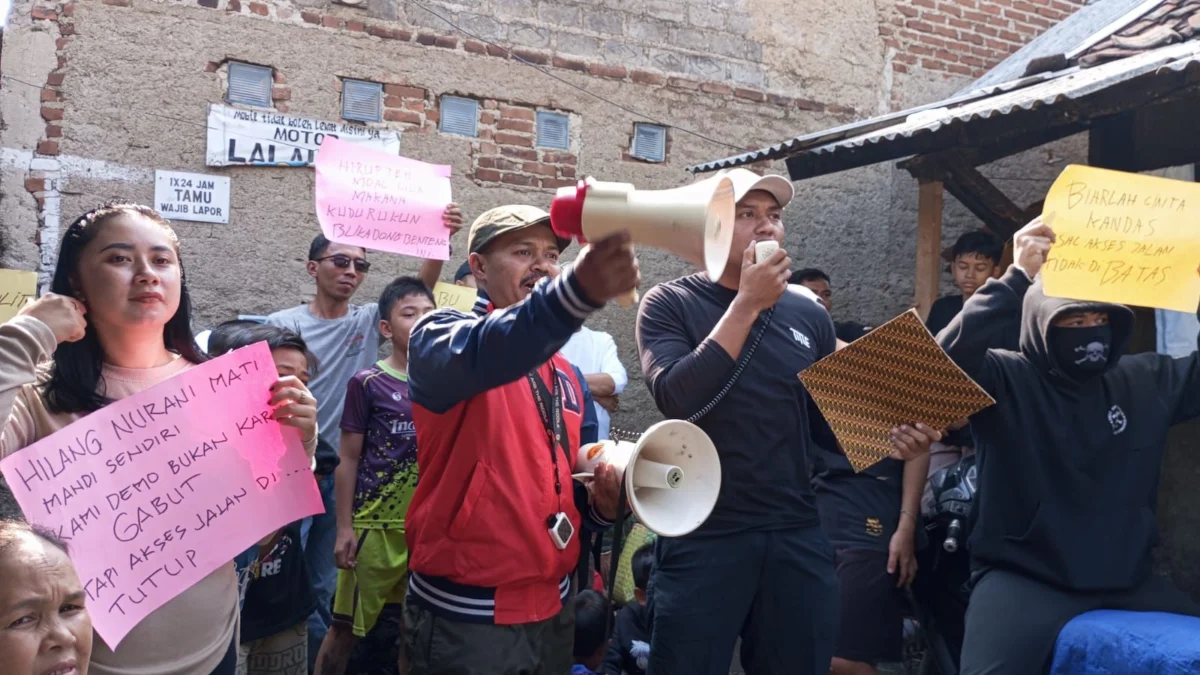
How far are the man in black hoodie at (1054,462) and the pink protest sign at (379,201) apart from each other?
2.33 meters

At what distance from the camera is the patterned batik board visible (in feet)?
9.53

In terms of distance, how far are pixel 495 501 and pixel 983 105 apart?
383cm

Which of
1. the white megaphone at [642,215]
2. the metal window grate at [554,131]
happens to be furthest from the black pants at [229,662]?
the metal window grate at [554,131]

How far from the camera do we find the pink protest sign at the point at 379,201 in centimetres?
433

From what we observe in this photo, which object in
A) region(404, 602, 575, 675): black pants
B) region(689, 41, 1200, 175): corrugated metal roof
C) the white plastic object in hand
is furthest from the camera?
region(689, 41, 1200, 175): corrugated metal roof

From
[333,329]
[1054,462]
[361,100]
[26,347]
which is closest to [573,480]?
[26,347]

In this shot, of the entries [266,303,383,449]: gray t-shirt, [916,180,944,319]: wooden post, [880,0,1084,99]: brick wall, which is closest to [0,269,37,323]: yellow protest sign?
[266,303,383,449]: gray t-shirt

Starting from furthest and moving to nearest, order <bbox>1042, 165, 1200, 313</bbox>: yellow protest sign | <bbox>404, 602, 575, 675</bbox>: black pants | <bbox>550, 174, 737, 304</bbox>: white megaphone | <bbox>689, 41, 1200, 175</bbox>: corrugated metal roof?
<bbox>689, 41, 1200, 175</bbox>: corrugated metal roof, <bbox>1042, 165, 1200, 313</bbox>: yellow protest sign, <bbox>404, 602, 575, 675</bbox>: black pants, <bbox>550, 174, 737, 304</bbox>: white megaphone

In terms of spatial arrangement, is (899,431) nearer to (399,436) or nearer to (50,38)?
(399,436)

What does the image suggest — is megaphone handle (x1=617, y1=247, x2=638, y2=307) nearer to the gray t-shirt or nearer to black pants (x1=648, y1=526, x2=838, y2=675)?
black pants (x1=648, y1=526, x2=838, y2=675)

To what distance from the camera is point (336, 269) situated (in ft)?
15.1

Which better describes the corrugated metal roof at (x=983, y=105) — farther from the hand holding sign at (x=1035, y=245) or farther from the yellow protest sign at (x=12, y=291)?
the yellow protest sign at (x=12, y=291)

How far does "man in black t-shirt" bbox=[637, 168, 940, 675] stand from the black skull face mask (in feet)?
1.94

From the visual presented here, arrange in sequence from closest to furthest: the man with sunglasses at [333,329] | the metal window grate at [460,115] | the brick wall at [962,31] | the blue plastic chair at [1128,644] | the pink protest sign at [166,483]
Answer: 1. the pink protest sign at [166,483]
2. the blue plastic chair at [1128,644]
3. the man with sunglasses at [333,329]
4. the metal window grate at [460,115]
5. the brick wall at [962,31]
